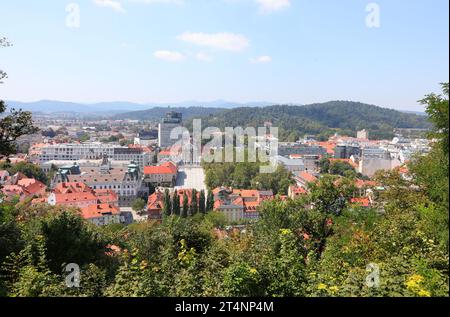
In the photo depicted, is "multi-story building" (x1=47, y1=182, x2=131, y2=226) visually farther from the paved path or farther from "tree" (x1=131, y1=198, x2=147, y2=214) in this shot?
the paved path

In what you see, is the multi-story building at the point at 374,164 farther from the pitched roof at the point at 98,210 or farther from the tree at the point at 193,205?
the pitched roof at the point at 98,210

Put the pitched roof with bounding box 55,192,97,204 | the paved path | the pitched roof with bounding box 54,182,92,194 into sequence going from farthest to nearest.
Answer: the paved path < the pitched roof with bounding box 54,182,92,194 < the pitched roof with bounding box 55,192,97,204

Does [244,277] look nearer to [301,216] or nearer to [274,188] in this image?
[301,216]

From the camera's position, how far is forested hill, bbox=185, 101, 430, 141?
96419mm

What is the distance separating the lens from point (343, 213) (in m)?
9.14

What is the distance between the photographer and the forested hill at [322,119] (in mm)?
96419

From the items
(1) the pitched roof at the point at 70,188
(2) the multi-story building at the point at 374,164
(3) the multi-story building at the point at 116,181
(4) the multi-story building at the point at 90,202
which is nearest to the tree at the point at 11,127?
(4) the multi-story building at the point at 90,202

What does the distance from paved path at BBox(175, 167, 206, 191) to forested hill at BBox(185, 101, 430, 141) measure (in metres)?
32.5

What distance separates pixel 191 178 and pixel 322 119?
85432mm

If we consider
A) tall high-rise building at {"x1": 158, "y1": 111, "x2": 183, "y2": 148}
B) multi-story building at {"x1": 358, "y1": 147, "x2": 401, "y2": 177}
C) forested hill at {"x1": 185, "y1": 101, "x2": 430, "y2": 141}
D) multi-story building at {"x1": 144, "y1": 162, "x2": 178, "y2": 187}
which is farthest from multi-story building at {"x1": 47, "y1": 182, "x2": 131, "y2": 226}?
forested hill at {"x1": 185, "y1": 101, "x2": 430, "y2": 141}

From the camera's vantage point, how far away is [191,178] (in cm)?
4662

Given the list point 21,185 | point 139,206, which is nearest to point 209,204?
point 139,206

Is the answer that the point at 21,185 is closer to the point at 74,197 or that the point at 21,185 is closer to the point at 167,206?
the point at 74,197
